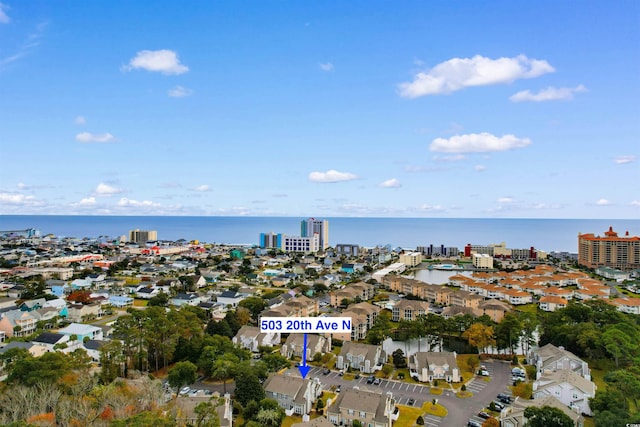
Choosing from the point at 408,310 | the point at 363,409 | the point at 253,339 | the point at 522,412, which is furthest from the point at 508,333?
the point at 253,339

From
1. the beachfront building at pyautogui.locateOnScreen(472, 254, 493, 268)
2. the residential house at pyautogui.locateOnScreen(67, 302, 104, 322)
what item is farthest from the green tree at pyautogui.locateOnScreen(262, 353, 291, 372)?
the beachfront building at pyautogui.locateOnScreen(472, 254, 493, 268)

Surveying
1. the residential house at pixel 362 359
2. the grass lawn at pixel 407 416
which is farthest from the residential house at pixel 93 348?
the grass lawn at pixel 407 416

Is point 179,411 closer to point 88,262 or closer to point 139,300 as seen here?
point 139,300

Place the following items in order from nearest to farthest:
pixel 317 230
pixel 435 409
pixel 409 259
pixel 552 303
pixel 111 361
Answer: pixel 435 409 < pixel 111 361 < pixel 552 303 < pixel 409 259 < pixel 317 230

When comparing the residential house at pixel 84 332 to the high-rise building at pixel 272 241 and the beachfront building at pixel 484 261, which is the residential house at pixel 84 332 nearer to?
the beachfront building at pixel 484 261

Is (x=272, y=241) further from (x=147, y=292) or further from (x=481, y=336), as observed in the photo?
(x=481, y=336)

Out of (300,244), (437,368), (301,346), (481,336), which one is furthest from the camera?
(300,244)

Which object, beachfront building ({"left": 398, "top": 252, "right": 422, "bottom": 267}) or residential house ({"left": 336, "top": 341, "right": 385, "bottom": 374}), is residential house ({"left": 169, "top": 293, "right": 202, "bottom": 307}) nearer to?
residential house ({"left": 336, "top": 341, "right": 385, "bottom": 374})
